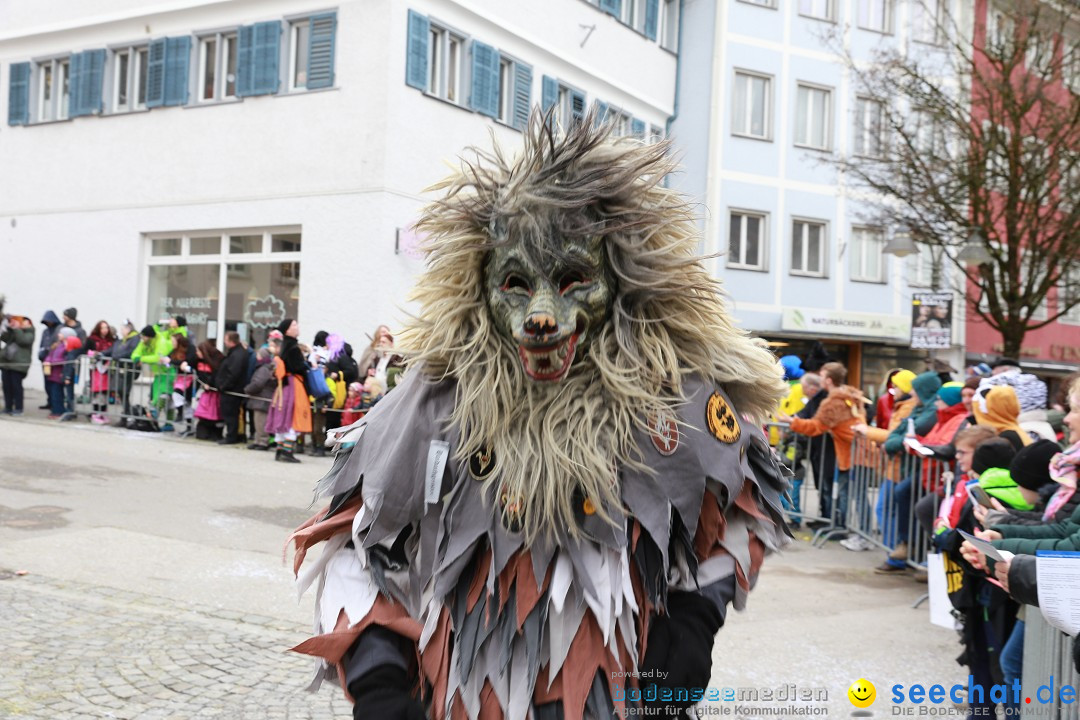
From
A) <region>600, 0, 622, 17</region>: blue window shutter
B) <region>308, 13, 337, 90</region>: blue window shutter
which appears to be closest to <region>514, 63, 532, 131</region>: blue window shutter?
<region>600, 0, 622, 17</region>: blue window shutter

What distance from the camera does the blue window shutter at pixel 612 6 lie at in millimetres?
20109

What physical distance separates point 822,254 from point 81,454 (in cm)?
1812

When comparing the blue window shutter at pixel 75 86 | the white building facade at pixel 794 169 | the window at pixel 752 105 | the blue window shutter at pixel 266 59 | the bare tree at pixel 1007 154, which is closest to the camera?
the bare tree at pixel 1007 154

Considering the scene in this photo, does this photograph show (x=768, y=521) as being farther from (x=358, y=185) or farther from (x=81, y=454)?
(x=358, y=185)

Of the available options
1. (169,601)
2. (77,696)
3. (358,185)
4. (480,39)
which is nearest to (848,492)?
(169,601)

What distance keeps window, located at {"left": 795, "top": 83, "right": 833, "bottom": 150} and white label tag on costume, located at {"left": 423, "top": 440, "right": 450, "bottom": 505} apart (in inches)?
943

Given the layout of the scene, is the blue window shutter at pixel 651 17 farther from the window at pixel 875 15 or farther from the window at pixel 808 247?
the window at pixel 875 15

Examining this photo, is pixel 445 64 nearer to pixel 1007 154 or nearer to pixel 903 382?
pixel 1007 154

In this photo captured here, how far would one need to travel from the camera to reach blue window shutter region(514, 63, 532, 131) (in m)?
17.8

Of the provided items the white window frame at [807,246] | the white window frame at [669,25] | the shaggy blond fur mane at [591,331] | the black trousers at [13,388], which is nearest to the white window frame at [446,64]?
the black trousers at [13,388]

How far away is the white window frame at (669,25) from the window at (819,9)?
3410 millimetres

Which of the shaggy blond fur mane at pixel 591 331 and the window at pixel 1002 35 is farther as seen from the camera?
the window at pixel 1002 35

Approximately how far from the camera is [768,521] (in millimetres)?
2254

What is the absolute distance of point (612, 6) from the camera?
20469 mm
